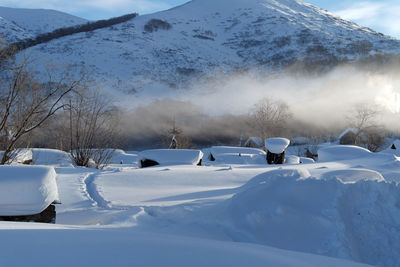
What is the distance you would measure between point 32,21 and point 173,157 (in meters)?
104

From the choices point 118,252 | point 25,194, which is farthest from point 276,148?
point 118,252

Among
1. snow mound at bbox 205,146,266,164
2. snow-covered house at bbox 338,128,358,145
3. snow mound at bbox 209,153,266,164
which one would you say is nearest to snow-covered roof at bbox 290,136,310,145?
snow-covered house at bbox 338,128,358,145

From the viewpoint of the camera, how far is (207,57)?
8988cm

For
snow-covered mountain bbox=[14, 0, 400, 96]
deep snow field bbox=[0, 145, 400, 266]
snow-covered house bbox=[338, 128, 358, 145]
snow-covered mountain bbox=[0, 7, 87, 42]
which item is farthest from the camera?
snow-covered mountain bbox=[0, 7, 87, 42]

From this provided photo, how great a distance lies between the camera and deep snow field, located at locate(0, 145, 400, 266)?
6.71ft

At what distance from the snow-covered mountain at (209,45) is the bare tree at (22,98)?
6041cm

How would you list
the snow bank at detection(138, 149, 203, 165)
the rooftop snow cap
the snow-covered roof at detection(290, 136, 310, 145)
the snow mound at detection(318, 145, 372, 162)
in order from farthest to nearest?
the snow-covered roof at detection(290, 136, 310, 145)
the rooftop snow cap
the snow mound at detection(318, 145, 372, 162)
the snow bank at detection(138, 149, 203, 165)

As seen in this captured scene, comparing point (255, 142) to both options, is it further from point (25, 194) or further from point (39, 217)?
point (25, 194)

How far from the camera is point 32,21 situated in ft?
319

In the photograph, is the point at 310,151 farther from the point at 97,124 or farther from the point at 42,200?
the point at 42,200

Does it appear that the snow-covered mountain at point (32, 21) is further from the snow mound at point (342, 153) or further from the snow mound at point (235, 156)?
the snow mound at point (342, 153)

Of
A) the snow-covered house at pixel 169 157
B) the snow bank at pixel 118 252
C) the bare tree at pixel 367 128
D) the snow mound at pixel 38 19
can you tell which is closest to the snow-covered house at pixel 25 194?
the snow bank at pixel 118 252

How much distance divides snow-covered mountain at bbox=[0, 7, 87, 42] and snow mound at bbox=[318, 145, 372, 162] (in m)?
85.2

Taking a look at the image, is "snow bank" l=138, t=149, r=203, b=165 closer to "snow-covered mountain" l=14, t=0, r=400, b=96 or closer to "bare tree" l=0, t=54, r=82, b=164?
"bare tree" l=0, t=54, r=82, b=164
